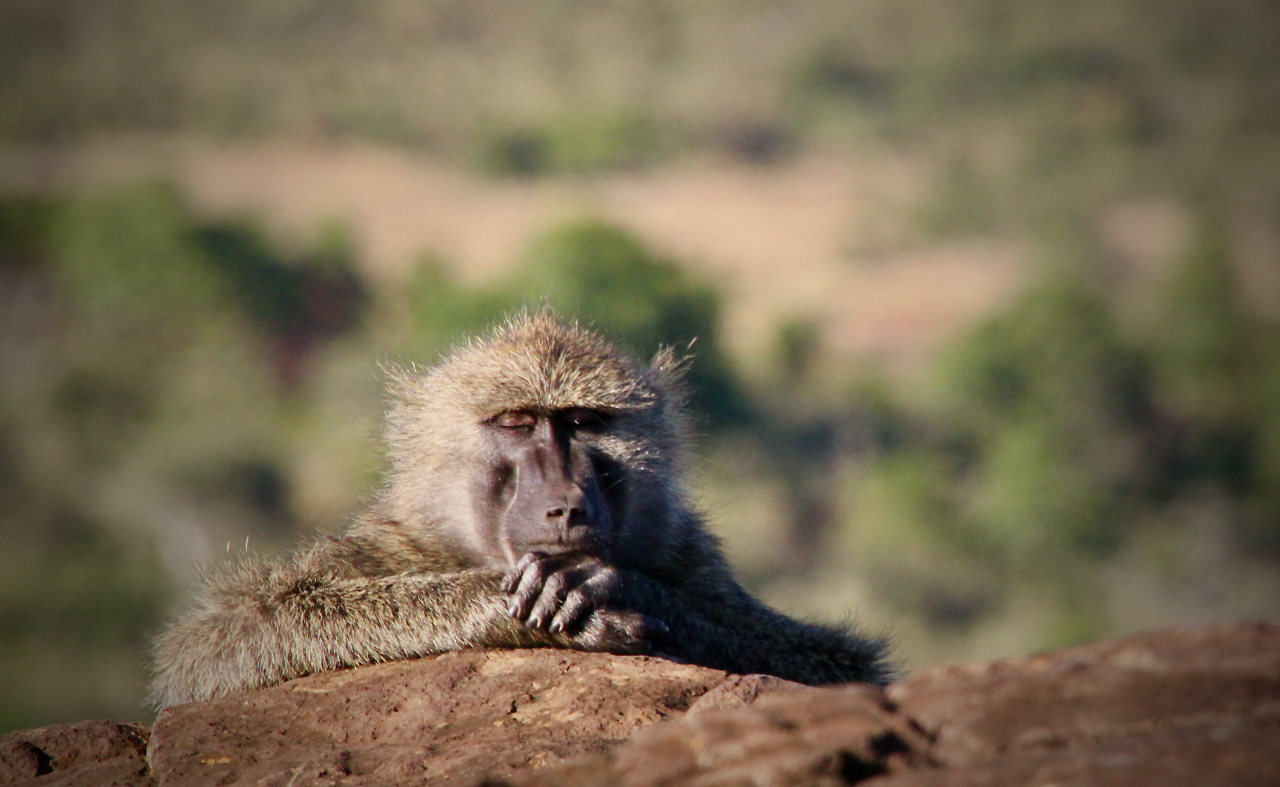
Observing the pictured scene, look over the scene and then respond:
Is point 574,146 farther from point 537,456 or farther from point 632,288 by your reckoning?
point 537,456

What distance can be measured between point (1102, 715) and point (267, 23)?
297 feet

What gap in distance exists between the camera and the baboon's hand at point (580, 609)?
16.0ft

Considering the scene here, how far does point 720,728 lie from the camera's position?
3328 mm

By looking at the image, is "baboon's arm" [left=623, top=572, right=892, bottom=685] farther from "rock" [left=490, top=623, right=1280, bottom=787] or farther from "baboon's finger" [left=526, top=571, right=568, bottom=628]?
"rock" [left=490, top=623, right=1280, bottom=787]

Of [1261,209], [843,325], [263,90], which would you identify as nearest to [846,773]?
[843,325]

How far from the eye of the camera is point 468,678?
188 inches

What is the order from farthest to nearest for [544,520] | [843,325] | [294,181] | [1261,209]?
[1261,209] < [294,181] < [843,325] < [544,520]

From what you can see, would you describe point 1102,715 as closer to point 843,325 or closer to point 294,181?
point 843,325

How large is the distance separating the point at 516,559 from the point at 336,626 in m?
0.69

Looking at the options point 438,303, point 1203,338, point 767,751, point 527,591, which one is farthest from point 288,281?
point 767,751

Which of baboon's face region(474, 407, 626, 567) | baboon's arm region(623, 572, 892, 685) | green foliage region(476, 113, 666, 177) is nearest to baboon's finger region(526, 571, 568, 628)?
baboon's face region(474, 407, 626, 567)

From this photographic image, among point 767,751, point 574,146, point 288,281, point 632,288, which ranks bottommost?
point 767,751

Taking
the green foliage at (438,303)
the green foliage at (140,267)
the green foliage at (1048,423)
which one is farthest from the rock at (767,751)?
the green foliage at (140,267)

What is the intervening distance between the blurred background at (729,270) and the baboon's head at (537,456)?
72.7ft
